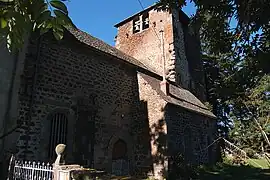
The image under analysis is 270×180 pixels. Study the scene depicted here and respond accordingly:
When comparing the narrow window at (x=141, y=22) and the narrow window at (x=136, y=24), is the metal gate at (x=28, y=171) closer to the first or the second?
the narrow window at (x=141, y=22)

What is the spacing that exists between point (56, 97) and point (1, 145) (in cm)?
301

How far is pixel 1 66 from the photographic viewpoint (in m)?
9.57

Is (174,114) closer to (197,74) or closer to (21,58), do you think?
(21,58)

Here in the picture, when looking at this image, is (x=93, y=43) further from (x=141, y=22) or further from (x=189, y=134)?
(x=141, y=22)

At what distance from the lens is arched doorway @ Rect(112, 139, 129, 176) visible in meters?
13.3

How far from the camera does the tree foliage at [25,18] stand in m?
1.68

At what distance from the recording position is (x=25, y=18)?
171 centimetres

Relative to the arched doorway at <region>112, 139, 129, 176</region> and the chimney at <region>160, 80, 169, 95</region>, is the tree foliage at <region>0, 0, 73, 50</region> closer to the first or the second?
the arched doorway at <region>112, 139, 129, 176</region>

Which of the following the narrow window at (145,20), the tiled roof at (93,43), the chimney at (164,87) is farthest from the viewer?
the narrow window at (145,20)

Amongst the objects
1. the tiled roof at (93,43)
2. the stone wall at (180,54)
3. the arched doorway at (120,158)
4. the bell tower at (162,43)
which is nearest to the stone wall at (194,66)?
the bell tower at (162,43)

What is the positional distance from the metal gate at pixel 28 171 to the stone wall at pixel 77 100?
101cm

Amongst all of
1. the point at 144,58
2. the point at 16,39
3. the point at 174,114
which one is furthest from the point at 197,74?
the point at 16,39

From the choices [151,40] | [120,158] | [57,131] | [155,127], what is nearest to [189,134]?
[155,127]

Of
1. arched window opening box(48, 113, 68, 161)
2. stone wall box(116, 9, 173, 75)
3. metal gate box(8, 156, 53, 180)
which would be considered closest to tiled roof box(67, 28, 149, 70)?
arched window opening box(48, 113, 68, 161)
